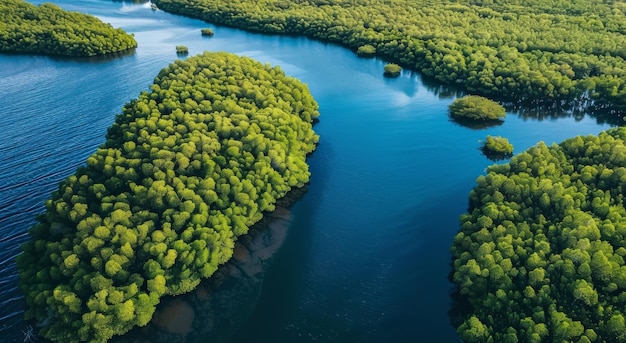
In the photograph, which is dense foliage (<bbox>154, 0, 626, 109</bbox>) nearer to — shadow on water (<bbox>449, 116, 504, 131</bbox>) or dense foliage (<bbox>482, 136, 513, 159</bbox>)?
shadow on water (<bbox>449, 116, 504, 131</bbox>)

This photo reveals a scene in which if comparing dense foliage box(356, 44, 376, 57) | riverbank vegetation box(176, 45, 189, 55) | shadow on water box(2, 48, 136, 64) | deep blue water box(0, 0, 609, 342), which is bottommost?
deep blue water box(0, 0, 609, 342)

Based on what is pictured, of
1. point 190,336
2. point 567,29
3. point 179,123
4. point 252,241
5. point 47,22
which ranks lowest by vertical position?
point 190,336

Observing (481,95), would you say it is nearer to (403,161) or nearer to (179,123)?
(403,161)

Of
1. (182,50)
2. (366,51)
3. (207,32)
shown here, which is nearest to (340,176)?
(366,51)

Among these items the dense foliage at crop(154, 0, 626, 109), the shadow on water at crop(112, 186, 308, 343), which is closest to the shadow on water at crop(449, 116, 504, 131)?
the dense foliage at crop(154, 0, 626, 109)

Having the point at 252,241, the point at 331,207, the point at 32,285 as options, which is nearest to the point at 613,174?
the point at 331,207

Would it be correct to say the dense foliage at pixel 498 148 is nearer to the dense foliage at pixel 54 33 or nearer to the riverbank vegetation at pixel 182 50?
the riverbank vegetation at pixel 182 50

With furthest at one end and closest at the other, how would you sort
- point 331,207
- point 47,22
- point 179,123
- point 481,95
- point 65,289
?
1. point 47,22
2. point 481,95
3. point 179,123
4. point 331,207
5. point 65,289
